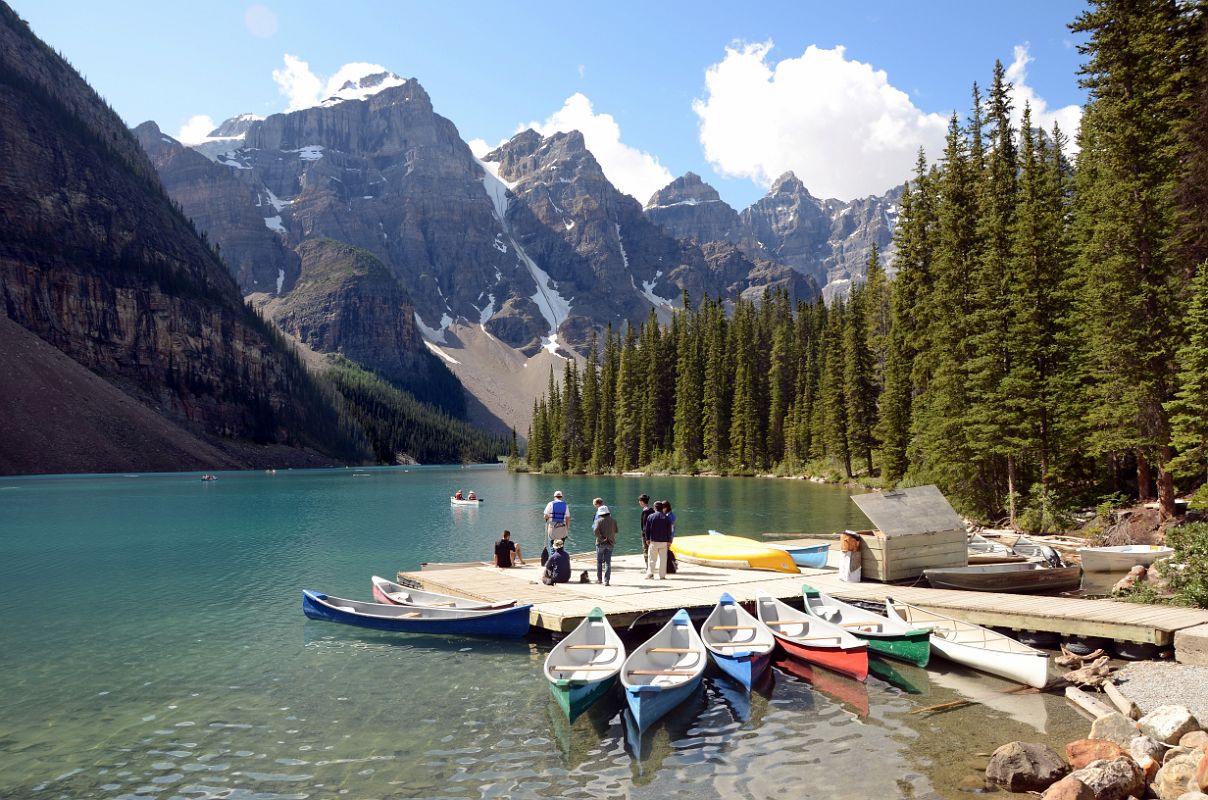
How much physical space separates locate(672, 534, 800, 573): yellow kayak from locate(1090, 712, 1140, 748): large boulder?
14.3m

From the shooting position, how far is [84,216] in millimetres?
168250

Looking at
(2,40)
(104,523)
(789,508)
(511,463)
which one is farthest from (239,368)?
Answer: (789,508)

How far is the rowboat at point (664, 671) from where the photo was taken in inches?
559

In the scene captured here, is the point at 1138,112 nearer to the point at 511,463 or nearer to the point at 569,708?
the point at 569,708

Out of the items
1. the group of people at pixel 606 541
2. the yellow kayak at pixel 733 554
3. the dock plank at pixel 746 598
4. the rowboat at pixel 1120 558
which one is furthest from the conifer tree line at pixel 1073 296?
the group of people at pixel 606 541

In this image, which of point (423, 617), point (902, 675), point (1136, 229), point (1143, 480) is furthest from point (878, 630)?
point (1136, 229)

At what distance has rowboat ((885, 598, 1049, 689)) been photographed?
15992 millimetres

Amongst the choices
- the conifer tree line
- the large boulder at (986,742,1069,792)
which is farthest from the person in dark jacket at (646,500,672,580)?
the conifer tree line

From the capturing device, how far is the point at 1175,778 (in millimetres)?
10094

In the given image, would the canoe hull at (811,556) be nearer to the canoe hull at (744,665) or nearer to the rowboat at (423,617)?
→ the canoe hull at (744,665)

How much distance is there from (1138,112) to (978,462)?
18.2 m

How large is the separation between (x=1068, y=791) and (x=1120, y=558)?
19391 millimetres

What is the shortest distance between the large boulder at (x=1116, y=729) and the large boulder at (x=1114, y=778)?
64.6 inches

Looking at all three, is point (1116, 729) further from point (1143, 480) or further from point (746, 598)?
point (1143, 480)
